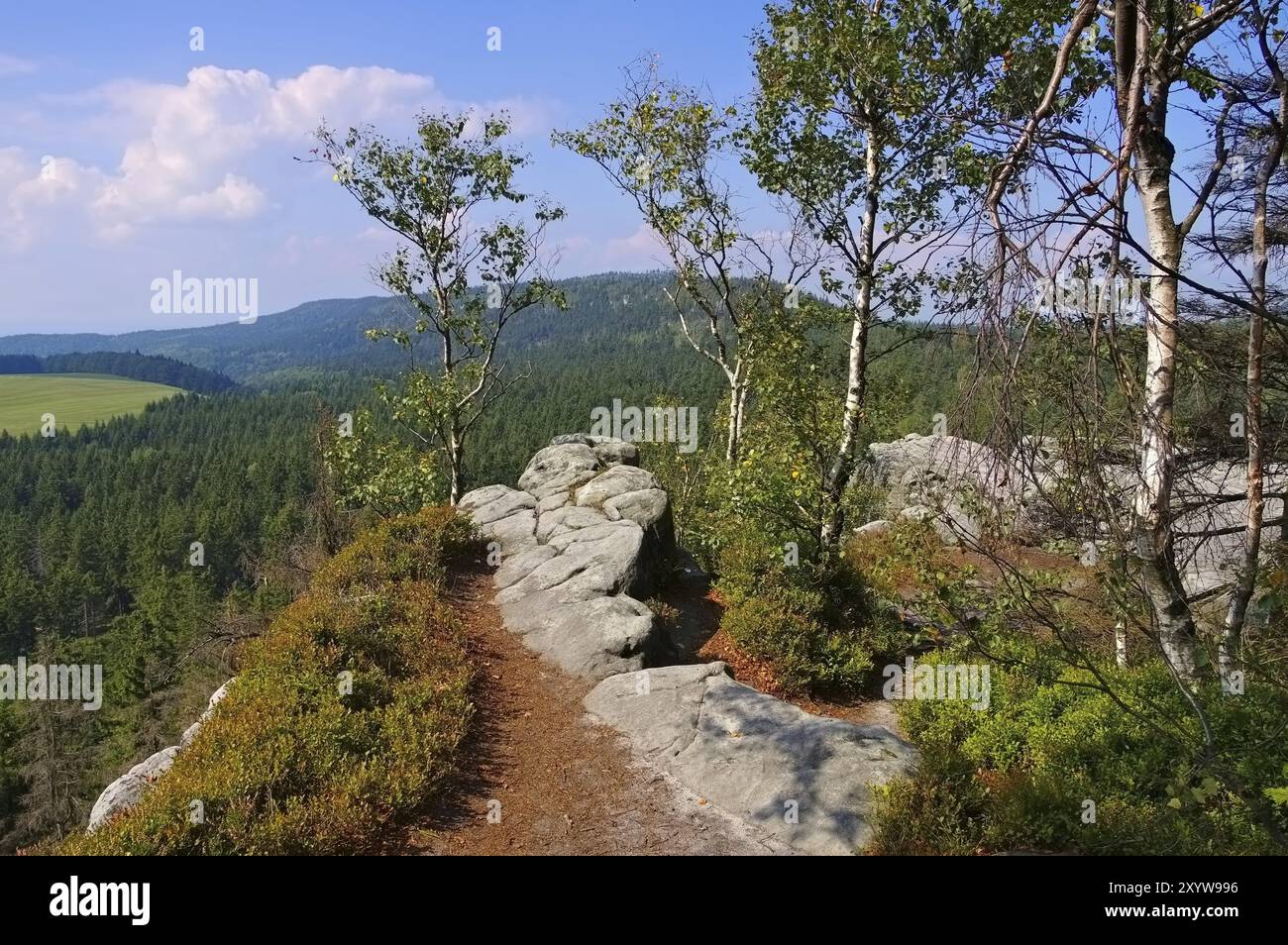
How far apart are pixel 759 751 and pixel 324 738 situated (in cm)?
585

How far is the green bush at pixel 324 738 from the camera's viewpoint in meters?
8.06

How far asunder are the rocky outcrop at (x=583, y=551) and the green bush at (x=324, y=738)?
2.07 metres

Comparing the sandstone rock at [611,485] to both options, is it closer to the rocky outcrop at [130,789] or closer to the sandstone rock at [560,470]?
the sandstone rock at [560,470]

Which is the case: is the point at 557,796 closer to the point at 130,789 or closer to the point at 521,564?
the point at 130,789

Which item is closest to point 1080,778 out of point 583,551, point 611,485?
point 583,551

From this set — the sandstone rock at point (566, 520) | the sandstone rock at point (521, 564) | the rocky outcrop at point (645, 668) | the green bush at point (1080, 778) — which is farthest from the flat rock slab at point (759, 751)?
the sandstone rock at point (566, 520)

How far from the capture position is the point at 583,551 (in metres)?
17.3

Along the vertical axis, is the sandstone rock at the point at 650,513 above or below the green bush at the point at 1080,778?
above

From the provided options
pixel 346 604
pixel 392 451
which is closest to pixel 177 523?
pixel 392 451

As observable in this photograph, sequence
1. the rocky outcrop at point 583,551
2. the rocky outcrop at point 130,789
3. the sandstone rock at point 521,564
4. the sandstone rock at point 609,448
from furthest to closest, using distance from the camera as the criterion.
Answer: the sandstone rock at point 609,448 < the sandstone rock at point 521,564 < the rocky outcrop at point 583,551 < the rocky outcrop at point 130,789

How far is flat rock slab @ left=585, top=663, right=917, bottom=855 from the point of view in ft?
28.5

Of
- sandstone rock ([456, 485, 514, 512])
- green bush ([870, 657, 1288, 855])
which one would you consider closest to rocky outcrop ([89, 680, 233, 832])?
green bush ([870, 657, 1288, 855])
